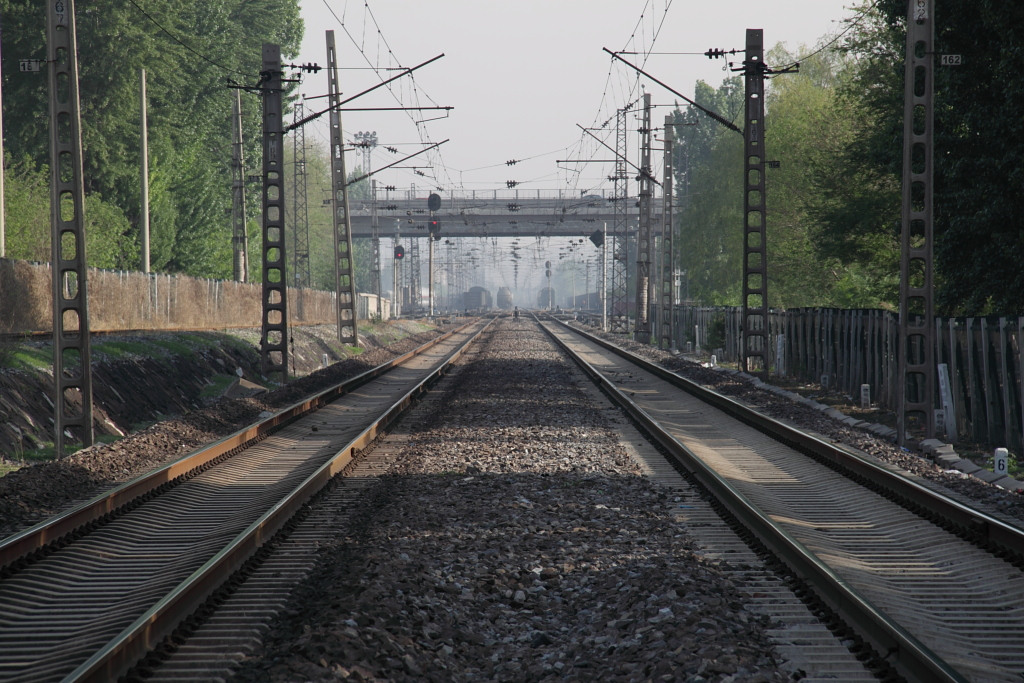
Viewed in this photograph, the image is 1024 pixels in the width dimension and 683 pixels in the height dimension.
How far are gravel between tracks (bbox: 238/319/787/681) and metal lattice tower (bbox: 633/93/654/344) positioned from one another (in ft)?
107

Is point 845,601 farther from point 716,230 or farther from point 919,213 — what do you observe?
point 716,230

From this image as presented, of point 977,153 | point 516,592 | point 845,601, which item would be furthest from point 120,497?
point 977,153

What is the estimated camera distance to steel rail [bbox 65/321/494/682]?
5.32 m

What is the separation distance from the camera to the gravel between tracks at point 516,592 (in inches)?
226

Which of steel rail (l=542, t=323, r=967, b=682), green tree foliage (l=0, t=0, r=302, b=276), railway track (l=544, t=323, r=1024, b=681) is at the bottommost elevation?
railway track (l=544, t=323, r=1024, b=681)

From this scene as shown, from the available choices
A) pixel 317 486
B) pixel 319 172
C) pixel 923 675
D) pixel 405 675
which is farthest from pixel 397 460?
pixel 319 172

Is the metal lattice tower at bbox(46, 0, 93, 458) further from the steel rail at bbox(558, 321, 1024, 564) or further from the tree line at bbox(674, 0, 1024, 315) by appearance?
the tree line at bbox(674, 0, 1024, 315)

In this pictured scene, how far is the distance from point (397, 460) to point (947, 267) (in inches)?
536

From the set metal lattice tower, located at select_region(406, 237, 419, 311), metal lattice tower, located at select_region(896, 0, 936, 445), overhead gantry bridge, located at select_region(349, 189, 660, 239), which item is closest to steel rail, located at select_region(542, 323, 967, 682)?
metal lattice tower, located at select_region(896, 0, 936, 445)

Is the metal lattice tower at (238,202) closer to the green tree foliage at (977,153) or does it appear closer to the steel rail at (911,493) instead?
the green tree foliage at (977,153)

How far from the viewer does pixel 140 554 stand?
8797 millimetres

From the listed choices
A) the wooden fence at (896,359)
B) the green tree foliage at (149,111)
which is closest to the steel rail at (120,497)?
the wooden fence at (896,359)

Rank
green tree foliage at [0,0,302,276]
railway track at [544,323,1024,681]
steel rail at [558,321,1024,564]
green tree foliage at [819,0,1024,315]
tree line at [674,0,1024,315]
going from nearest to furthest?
1. railway track at [544,323,1024,681]
2. steel rail at [558,321,1024,564]
3. green tree foliage at [819,0,1024,315]
4. tree line at [674,0,1024,315]
5. green tree foliage at [0,0,302,276]

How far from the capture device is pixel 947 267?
21.2 meters
